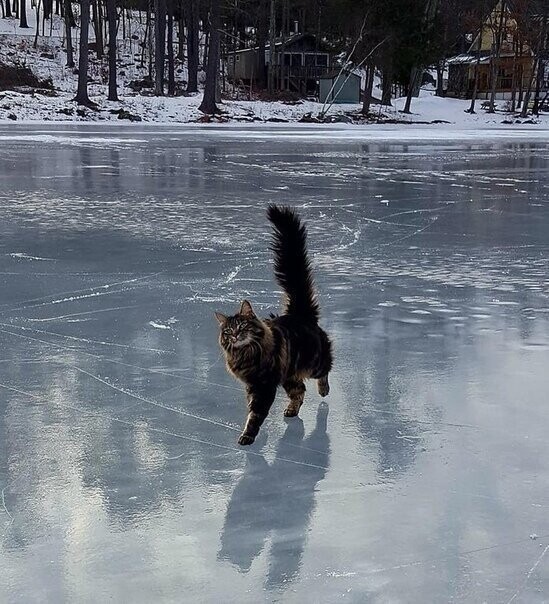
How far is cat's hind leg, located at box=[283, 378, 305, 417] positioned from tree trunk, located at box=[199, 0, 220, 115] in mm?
36372

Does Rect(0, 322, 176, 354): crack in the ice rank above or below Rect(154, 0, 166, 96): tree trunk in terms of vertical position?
below

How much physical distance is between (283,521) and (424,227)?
22.2 ft

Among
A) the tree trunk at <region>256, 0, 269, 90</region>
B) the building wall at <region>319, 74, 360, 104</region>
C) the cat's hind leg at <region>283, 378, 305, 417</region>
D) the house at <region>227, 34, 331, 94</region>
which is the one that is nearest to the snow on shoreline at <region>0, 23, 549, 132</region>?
the building wall at <region>319, 74, 360, 104</region>

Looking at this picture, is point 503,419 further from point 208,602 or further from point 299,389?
point 208,602

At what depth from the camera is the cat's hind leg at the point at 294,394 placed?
3.59 metres

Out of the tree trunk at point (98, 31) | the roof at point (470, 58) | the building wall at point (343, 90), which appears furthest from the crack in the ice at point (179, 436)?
the roof at point (470, 58)

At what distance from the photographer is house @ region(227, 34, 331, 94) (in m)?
59.1

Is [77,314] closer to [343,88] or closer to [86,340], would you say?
[86,340]

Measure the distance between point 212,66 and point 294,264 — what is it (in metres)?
36.2

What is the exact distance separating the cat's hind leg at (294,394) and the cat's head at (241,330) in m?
0.41

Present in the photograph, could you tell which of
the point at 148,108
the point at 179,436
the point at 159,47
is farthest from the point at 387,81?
the point at 179,436

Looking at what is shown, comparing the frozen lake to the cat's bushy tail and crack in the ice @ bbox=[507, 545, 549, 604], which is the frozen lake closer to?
crack in the ice @ bbox=[507, 545, 549, 604]

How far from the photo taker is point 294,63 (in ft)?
201

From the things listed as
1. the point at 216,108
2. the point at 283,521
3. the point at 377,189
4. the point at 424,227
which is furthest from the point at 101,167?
the point at 216,108
